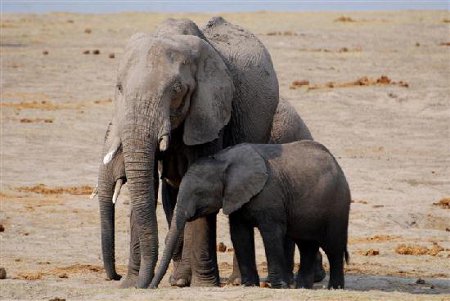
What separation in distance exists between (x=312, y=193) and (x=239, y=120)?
926 mm

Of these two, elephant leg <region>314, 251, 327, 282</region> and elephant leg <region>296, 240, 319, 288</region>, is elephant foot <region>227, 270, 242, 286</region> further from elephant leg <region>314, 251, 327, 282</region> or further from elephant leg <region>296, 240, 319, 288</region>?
elephant leg <region>314, 251, 327, 282</region>

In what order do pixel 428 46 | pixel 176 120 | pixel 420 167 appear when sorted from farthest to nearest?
pixel 428 46 → pixel 420 167 → pixel 176 120

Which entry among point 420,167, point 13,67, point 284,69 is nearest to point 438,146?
point 420,167

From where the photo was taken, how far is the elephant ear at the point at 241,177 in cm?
1084

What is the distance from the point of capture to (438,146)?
2192 cm

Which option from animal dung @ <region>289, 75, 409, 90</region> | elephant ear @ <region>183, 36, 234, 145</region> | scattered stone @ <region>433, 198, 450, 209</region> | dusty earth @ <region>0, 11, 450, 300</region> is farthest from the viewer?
animal dung @ <region>289, 75, 409, 90</region>

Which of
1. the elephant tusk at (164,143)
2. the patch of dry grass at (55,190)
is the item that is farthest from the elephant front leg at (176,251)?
the patch of dry grass at (55,190)

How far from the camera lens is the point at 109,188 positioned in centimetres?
1107

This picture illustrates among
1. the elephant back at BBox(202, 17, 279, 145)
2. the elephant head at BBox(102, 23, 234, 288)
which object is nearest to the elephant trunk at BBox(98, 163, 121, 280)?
the elephant head at BBox(102, 23, 234, 288)

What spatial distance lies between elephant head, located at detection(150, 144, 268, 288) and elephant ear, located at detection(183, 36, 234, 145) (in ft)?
0.76

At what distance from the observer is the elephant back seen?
11.6 meters

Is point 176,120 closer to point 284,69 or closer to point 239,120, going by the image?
point 239,120

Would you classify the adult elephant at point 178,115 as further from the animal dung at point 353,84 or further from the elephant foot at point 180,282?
the animal dung at point 353,84

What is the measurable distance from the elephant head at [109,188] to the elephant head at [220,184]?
1.77 feet
